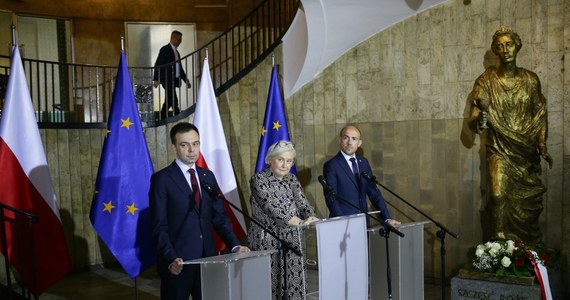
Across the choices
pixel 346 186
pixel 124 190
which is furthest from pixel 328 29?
pixel 124 190

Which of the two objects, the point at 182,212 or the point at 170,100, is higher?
the point at 170,100

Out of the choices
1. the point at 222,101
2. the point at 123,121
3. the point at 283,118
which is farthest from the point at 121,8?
the point at 123,121

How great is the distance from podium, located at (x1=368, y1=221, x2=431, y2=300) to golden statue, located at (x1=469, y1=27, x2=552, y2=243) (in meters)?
1.56

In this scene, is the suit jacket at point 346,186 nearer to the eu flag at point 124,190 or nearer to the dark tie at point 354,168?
the dark tie at point 354,168

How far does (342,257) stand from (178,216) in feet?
3.13

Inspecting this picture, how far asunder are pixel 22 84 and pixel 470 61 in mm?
4025

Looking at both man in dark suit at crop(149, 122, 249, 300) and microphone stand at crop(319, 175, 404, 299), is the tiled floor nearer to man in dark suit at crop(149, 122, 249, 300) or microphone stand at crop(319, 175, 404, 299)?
microphone stand at crop(319, 175, 404, 299)

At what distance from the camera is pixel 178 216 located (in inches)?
122

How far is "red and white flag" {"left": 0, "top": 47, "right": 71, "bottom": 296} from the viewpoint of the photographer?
14.0ft

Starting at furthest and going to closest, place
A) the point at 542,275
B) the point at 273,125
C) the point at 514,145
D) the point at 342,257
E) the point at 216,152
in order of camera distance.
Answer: the point at 273,125
the point at 216,152
the point at 514,145
the point at 542,275
the point at 342,257

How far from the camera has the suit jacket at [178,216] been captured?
3045 millimetres

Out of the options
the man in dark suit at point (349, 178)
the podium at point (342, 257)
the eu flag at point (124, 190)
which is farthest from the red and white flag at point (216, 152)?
the podium at point (342, 257)

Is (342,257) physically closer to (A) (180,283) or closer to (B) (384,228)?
(B) (384,228)

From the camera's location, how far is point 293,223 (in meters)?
3.40
